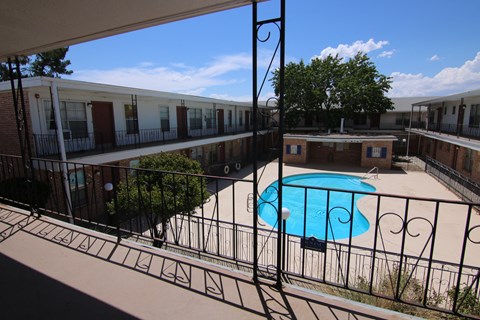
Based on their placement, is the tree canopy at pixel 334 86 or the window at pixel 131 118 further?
the tree canopy at pixel 334 86

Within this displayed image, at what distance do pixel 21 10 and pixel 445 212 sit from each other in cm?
1542

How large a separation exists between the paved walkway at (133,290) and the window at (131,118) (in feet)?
35.5

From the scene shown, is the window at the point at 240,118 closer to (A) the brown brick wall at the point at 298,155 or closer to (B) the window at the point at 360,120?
(A) the brown brick wall at the point at 298,155

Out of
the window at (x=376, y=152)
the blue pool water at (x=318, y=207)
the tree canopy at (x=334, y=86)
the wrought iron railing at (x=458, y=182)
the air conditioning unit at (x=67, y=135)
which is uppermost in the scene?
the tree canopy at (x=334, y=86)

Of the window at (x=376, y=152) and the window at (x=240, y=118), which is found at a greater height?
the window at (x=240, y=118)

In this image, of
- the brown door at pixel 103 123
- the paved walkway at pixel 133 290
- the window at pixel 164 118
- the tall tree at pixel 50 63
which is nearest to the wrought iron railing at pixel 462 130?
the window at pixel 164 118

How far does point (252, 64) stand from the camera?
7.44 feet

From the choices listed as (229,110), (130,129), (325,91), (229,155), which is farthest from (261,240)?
(325,91)

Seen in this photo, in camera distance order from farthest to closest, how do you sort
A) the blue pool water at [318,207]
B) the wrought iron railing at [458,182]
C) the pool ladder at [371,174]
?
the pool ladder at [371,174]
the wrought iron railing at [458,182]
the blue pool water at [318,207]

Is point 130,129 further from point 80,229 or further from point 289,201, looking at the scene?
point 80,229

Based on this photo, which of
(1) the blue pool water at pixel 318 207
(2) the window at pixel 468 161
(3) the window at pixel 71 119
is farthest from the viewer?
(2) the window at pixel 468 161

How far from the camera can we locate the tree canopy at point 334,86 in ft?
80.6

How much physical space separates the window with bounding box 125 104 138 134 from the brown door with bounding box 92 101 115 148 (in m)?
0.93

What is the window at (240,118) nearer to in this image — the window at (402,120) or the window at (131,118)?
the window at (131,118)
